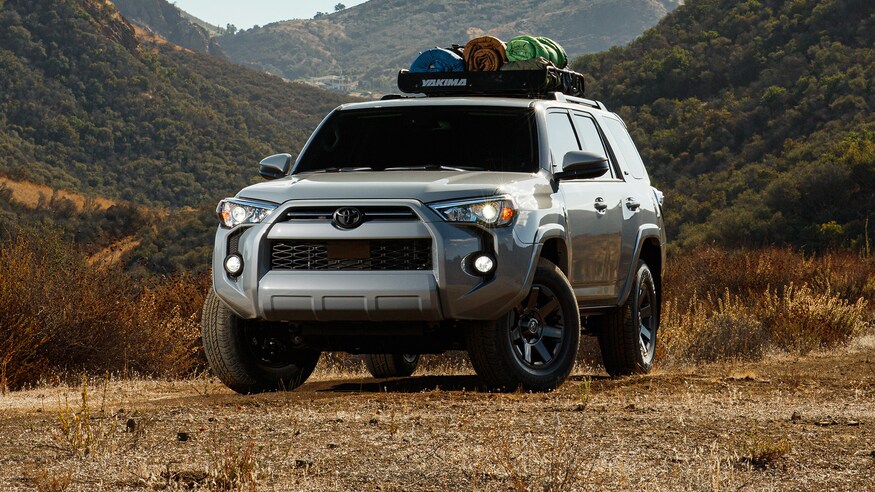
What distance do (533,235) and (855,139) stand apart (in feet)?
129

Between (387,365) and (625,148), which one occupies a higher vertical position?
(625,148)

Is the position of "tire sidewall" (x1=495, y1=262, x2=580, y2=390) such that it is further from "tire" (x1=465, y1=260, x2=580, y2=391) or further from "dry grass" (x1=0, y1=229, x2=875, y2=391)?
"dry grass" (x1=0, y1=229, x2=875, y2=391)

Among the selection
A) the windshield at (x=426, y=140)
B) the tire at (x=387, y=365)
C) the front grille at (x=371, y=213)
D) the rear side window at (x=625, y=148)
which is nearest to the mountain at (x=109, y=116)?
the tire at (x=387, y=365)

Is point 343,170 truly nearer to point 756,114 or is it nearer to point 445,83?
point 445,83

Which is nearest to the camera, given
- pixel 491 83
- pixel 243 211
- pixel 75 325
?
pixel 243 211

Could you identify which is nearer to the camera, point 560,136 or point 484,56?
point 560,136

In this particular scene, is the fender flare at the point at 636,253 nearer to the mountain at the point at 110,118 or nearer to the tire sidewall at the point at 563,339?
the tire sidewall at the point at 563,339

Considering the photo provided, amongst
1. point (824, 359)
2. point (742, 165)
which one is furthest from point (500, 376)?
point (742, 165)

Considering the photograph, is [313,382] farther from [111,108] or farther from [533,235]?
[111,108]

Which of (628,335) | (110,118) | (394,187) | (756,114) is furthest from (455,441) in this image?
(110,118)

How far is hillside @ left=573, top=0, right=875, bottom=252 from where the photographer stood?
41.4 m

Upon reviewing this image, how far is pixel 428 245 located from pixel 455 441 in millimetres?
1959

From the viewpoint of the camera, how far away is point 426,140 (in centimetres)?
932

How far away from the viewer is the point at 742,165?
52406mm
